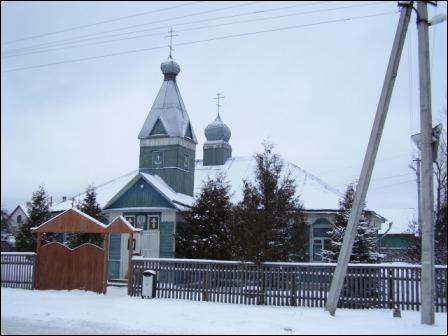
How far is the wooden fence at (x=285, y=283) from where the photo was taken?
13969 millimetres

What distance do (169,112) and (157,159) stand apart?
247cm

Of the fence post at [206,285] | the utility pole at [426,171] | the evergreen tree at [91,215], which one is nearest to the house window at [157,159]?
the evergreen tree at [91,215]

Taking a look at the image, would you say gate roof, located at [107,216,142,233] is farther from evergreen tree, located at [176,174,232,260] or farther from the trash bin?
evergreen tree, located at [176,174,232,260]

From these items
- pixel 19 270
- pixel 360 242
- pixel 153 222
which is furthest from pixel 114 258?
pixel 360 242

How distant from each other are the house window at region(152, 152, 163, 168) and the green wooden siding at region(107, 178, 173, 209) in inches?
81.9

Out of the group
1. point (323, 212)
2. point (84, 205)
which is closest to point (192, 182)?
point (84, 205)

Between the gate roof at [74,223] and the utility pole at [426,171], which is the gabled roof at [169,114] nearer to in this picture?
the gate roof at [74,223]

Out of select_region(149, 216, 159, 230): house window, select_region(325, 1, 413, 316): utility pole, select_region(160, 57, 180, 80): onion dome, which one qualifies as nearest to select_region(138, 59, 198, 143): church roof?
A: select_region(160, 57, 180, 80): onion dome

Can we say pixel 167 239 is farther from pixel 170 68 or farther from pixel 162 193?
pixel 170 68

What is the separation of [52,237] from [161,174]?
21.4 ft

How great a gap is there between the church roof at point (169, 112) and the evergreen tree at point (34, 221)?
20.3 ft

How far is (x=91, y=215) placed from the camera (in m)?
25.0

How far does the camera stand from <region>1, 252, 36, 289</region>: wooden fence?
1791 cm

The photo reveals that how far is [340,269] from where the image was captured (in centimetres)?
1262
